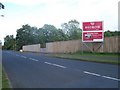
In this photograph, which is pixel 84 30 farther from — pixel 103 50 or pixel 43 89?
pixel 43 89

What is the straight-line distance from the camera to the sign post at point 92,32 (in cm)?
4103

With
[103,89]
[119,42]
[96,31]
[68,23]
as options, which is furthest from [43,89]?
[68,23]

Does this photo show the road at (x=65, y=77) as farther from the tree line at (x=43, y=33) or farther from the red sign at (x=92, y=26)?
the tree line at (x=43, y=33)

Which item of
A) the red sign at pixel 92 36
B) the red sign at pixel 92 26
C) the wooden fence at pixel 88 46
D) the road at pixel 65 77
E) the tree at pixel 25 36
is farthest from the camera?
the tree at pixel 25 36

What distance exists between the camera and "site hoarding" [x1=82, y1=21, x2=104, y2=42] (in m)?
41.0

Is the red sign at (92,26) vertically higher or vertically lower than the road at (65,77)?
higher

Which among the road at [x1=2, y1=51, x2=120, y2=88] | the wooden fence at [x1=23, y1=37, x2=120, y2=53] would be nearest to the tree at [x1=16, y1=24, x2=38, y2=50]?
the wooden fence at [x1=23, y1=37, x2=120, y2=53]

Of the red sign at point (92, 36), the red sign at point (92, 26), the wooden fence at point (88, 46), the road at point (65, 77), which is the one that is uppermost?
the red sign at point (92, 26)

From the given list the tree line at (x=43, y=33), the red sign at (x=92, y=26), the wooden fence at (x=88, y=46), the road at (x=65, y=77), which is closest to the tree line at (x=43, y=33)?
the tree line at (x=43, y=33)

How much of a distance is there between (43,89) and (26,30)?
135 metres

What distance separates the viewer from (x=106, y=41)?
126 feet

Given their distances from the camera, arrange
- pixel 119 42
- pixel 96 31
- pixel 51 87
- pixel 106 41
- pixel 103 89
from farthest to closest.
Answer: pixel 96 31 < pixel 106 41 < pixel 119 42 < pixel 51 87 < pixel 103 89

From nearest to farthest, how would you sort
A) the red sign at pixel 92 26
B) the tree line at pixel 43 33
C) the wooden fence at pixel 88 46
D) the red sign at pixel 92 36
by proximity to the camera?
1. the wooden fence at pixel 88 46
2. the red sign at pixel 92 36
3. the red sign at pixel 92 26
4. the tree line at pixel 43 33

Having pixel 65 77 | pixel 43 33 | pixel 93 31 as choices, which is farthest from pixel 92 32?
pixel 43 33
